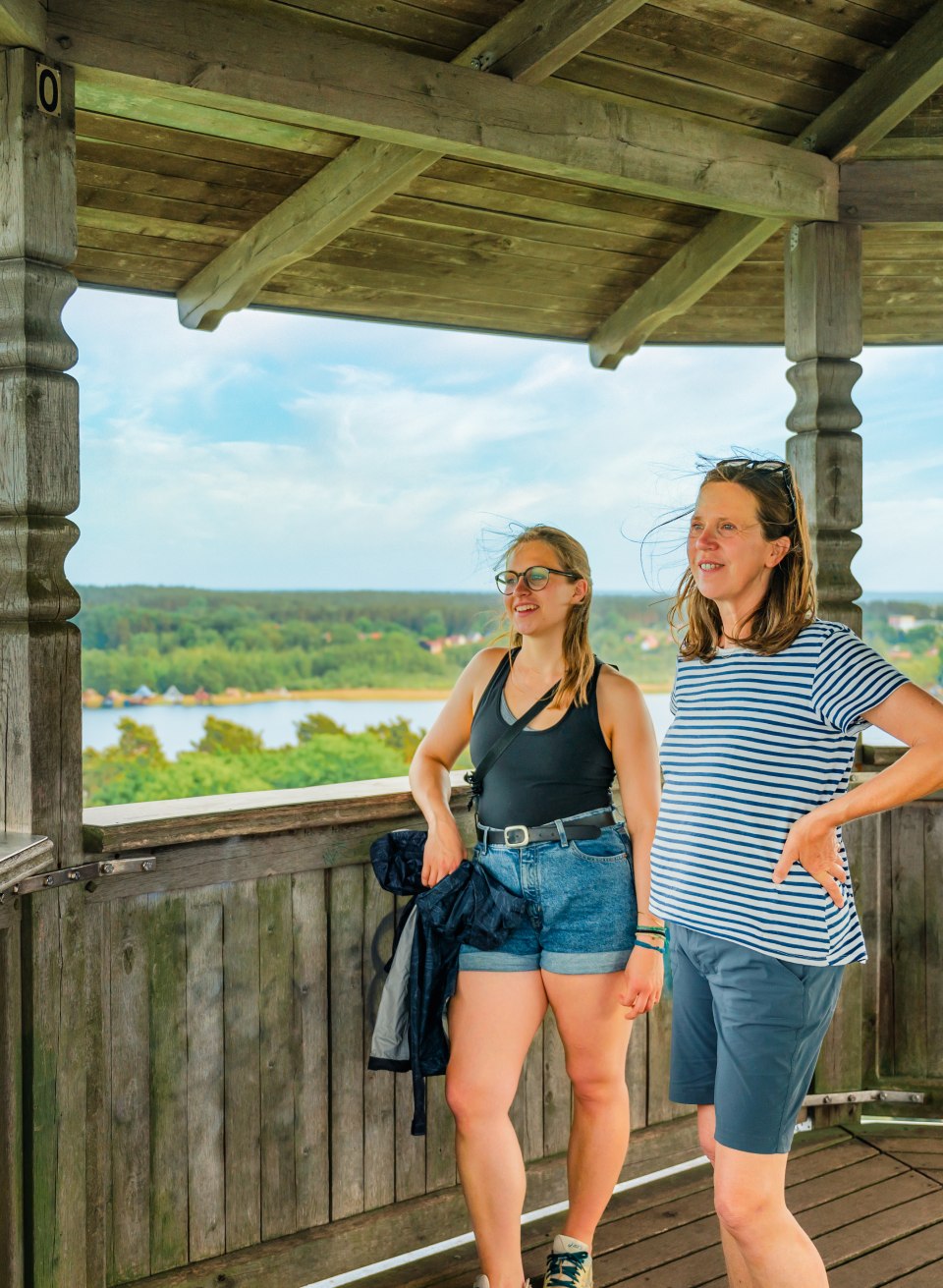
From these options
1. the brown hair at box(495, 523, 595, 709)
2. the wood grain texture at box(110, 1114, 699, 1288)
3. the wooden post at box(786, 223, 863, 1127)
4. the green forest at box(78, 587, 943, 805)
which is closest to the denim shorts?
the brown hair at box(495, 523, 595, 709)

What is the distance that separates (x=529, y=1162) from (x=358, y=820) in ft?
3.28

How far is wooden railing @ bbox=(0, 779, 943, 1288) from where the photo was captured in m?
2.16

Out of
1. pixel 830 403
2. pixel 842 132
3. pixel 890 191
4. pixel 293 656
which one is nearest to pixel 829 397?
pixel 830 403

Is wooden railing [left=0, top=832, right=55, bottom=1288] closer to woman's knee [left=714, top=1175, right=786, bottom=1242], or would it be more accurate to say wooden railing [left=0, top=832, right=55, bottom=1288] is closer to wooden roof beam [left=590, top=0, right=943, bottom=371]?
woman's knee [left=714, top=1175, right=786, bottom=1242]

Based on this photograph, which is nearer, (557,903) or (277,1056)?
(557,903)

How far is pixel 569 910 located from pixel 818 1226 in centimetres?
117

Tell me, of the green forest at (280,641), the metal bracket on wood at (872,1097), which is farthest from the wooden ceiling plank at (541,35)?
the green forest at (280,641)

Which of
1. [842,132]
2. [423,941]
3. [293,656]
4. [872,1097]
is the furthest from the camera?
[293,656]

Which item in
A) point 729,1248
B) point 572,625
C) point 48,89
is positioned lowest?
point 729,1248

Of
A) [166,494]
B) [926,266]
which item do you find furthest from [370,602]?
[926,266]

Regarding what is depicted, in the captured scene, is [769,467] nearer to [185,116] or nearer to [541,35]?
[541,35]

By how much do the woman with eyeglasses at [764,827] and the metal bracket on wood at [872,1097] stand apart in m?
1.53

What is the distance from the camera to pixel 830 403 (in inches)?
126

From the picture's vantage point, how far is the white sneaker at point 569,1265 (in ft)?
7.82
